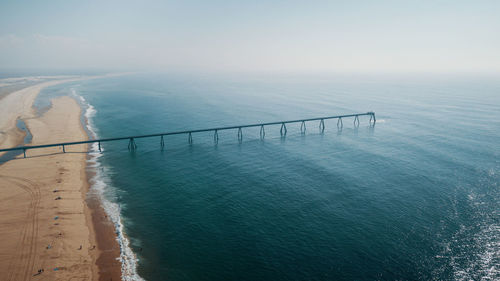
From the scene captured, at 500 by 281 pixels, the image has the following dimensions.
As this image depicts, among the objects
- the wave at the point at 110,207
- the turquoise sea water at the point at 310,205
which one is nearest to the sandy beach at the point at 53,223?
the wave at the point at 110,207

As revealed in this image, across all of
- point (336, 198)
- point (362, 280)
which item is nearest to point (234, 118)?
point (336, 198)

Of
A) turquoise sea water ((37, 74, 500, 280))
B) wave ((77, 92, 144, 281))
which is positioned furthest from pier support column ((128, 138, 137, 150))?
wave ((77, 92, 144, 281))

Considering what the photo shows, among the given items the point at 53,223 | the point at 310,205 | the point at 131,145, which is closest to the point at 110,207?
the point at 53,223

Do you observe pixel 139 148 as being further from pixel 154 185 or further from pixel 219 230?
pixel 219 230

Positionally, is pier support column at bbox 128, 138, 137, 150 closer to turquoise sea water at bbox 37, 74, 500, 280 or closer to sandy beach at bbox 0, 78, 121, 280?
turquoise sea water at bbox 37, 74, 500, 280

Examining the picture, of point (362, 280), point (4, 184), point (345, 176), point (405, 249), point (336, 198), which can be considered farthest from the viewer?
point (345, 176)

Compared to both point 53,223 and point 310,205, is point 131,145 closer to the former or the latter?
point 53,223
